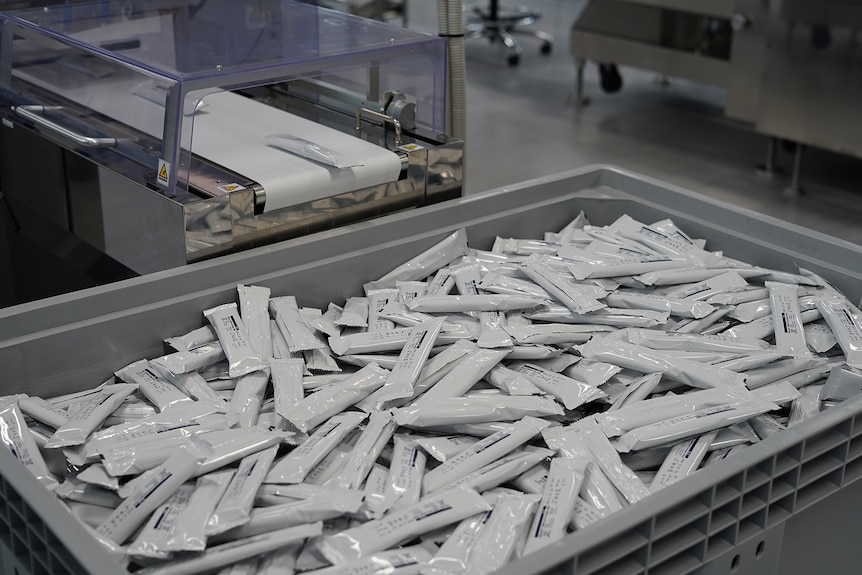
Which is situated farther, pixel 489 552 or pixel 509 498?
pixel 509 498

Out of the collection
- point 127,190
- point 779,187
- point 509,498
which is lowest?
point 779,187

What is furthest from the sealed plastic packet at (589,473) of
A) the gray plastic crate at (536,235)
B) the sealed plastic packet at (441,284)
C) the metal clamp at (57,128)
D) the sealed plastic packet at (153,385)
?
the metal clamp at (57,128)

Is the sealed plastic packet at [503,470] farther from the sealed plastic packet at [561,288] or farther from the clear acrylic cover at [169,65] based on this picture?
the clear acrylic cover at [169,65]

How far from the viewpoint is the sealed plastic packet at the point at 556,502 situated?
3.61ft

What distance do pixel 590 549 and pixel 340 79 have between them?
142 cm

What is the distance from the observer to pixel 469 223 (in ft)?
6.15

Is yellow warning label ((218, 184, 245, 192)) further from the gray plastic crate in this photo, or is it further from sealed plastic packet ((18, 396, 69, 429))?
sealed plastic packet ((18, 396, 69, 429))

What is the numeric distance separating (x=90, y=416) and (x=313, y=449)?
32cm

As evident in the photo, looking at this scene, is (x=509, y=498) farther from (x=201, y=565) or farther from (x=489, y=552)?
(x=201, y=565)

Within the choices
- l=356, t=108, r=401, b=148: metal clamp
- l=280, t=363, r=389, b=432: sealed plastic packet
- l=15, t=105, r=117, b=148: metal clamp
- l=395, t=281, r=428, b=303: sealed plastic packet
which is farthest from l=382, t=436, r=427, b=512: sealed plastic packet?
l=15, t=105, r=117, b=148: metal clamp

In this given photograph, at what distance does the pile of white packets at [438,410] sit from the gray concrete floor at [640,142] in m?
2.18

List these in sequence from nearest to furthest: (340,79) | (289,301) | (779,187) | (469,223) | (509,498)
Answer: (509,498)
(289,301)
(469,223)
(340,79)
(779,187)

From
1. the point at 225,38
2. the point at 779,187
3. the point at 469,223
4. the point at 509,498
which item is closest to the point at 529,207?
the point at 469,223

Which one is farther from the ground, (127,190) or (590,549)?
(127,190)
